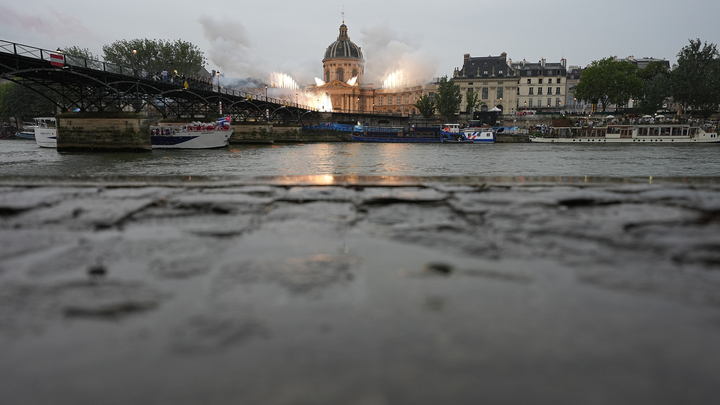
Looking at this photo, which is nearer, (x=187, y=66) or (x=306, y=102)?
(x=187, y=66)

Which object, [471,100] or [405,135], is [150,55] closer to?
[405,135]

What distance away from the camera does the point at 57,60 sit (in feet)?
87.5

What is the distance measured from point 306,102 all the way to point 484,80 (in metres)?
50.9

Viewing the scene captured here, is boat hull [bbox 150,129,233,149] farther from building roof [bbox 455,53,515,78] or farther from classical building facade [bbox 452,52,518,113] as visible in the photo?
building roof [bbox 455,53,515,78]

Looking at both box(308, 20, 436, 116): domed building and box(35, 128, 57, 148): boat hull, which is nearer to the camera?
box(35, 128, 57, 148): boat hull

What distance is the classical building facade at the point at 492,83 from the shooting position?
319 feet

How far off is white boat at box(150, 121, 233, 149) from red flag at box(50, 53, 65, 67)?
46.1 ft

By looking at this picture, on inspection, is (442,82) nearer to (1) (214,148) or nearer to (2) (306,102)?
(2) (306,102)

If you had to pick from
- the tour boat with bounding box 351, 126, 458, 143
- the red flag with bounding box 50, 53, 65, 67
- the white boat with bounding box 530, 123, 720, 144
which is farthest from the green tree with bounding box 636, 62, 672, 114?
the red flag with bounding box 50, 53, 65, 67

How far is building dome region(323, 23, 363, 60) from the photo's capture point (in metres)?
136

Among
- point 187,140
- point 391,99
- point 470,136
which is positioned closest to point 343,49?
point 391,99

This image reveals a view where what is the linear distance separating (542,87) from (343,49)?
6296 cm

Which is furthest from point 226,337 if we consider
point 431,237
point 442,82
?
point 442,82

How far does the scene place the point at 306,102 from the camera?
126 m
